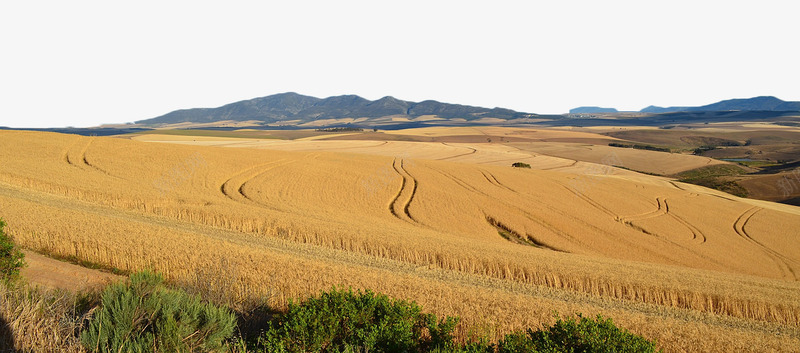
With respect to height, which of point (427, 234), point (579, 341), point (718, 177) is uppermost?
point (579, 341)

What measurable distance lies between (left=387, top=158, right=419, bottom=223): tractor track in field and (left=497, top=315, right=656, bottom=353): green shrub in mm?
24842

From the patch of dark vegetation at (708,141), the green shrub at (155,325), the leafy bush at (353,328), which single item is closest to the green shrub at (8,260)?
the green shrub at (155,325)

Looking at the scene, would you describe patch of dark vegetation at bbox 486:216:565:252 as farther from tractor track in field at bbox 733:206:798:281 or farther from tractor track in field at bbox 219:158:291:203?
tractor track in field at bbox 219:158:291:203

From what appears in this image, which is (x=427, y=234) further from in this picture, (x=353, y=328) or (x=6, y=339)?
(x=6, y=339)

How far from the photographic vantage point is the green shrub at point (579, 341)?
24.0ft

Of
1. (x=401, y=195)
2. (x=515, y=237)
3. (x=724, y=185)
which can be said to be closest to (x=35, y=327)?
(x=515, y=237)

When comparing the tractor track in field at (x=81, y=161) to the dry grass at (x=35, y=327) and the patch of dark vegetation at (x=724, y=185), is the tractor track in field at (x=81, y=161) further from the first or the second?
the patch of dark vegetation at (x=724, y=185)

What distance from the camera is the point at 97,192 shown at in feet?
98.4

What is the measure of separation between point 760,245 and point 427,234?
28608 mm

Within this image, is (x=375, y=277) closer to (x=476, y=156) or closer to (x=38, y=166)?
(x=38, y=166)

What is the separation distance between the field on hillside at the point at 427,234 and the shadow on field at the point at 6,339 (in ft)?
14.0

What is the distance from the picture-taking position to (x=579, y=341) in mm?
7562

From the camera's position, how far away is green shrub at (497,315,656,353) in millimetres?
7324

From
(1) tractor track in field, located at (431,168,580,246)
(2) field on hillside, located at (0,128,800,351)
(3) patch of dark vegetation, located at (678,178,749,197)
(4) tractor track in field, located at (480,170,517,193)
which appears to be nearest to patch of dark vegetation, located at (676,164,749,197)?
(3) patch of dark vegetation, located at (678,178,749,197)
